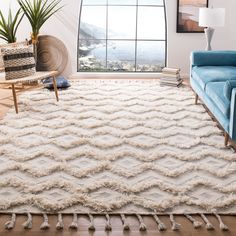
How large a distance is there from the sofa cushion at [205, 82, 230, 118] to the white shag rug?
0.96 feet

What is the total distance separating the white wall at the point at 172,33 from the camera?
21.9ft

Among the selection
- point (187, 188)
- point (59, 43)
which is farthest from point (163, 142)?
point (59, 43)

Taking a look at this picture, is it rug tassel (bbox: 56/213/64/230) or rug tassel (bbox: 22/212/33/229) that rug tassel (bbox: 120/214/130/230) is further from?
rug tassel (bbox: 22/212/33/229)

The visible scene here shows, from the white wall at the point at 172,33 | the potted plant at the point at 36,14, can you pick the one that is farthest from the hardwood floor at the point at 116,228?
the white wall at the point at 172,33

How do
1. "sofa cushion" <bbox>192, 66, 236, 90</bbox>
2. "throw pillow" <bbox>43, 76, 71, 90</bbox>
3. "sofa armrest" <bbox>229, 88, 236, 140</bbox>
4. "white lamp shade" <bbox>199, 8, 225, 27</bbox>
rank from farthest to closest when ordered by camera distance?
"throw pillow" <bbox>43, 76, 71, 90</bbox>
"white lamp shade" <bbox>199, 8, 225, 27</bbox>
"sofa cushion" <bbox>192, 66, 236, 90</bbox>
"sofa armrest" <bbox>229, 88, 236, 140</bbox>

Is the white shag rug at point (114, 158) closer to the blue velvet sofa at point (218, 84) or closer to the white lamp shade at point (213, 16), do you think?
the blue velvet sofa at point (218, 84)

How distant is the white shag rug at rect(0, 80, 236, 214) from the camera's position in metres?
2.74

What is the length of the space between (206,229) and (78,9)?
491cm

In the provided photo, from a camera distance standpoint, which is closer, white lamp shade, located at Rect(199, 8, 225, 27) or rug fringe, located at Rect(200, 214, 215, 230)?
rug fringe, located at Rect(200, 214, 215, 230)

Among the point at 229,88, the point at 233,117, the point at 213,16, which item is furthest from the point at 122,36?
the point at 233,117

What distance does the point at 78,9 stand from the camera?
6.68 metres

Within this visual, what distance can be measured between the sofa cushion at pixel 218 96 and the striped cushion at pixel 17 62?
6.88 feet

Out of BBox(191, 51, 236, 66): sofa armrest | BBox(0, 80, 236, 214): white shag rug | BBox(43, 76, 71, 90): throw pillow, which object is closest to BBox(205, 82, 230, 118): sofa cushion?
BBox(0, 80, 236, 214): white shag rug

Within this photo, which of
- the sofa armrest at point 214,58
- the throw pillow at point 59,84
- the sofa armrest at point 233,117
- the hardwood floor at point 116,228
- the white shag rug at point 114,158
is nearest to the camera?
the hardwood floor at point 116,228
